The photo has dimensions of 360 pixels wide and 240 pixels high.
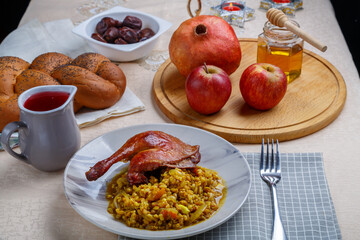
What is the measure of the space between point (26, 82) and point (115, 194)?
1.69 feet

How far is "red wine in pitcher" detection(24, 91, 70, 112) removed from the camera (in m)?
1.13

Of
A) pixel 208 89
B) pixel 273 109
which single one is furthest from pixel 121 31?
pixel 273 109

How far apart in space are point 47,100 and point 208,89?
0.47 m

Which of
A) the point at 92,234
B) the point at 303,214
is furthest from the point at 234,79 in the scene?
the point at 92,234

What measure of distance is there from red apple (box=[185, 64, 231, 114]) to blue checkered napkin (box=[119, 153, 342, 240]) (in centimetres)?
23

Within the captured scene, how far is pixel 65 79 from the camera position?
1.37 meters

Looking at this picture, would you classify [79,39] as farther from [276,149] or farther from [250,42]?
[276,149]

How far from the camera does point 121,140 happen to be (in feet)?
3.99

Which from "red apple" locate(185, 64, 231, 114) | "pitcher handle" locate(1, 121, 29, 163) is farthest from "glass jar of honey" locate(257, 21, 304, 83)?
"pitcher handle" locate(1, 121, 29, 163)

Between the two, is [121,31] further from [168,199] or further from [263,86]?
[168,199]

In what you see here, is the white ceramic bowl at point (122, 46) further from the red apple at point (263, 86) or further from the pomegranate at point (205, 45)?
the red apple at point (263, 86)

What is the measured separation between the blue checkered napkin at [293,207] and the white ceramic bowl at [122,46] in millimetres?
682

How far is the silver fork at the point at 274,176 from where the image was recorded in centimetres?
96

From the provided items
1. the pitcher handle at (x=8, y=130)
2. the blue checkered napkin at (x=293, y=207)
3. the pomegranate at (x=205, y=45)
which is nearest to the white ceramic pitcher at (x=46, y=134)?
the pitcher handle at (x=8, y=130)
